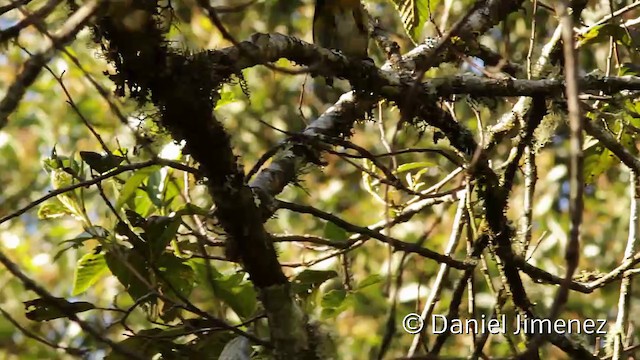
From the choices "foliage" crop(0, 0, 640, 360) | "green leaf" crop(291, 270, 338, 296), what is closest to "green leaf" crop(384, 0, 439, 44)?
"foliage" crop(0, 0, 640, 360)

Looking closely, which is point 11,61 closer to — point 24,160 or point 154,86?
point 24,160

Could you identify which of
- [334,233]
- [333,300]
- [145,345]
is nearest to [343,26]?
[334,233]

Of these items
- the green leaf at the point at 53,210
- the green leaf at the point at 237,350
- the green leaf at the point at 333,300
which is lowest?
the green leaf at the point at 237,350

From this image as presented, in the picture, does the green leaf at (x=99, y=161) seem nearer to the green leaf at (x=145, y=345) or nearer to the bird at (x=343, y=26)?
the green leaf at (x=145, y=345)

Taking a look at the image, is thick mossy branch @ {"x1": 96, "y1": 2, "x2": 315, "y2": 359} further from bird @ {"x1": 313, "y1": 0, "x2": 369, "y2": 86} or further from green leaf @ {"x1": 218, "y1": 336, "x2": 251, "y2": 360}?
bird @ {"x1": 313, "y1": 0, "x2": 369, "y2": 86}

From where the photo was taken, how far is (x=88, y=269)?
1.62 metres

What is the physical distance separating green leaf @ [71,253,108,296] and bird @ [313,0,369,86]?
3.60ft

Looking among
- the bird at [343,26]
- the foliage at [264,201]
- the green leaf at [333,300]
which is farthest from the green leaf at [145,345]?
the bird at [343,26]

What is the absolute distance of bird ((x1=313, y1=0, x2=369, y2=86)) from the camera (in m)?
2.51

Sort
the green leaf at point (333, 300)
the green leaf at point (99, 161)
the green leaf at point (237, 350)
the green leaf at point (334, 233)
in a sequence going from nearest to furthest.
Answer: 1. the green leaf at point (237, 350)
2. the green leaf at point (99, 161)
3. the green leaf at point (333, 300)
4. the green leaf at point (334, 233)

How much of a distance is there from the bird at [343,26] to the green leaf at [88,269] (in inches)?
43.2

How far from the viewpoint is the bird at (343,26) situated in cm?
251

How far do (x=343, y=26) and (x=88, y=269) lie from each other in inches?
47.7

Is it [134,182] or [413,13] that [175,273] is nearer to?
[134,182]
